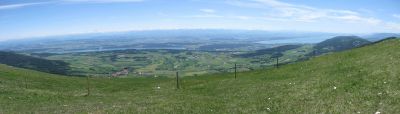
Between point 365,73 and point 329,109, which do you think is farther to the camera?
point 365,73

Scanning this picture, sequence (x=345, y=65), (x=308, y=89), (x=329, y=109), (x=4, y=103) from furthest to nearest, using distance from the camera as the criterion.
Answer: (x=345, y=65), (x=4, y=103), (x=308, y=89), (x=329, y=109)

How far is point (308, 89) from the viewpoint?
104 feet

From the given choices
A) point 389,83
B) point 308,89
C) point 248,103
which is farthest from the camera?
point 308,89

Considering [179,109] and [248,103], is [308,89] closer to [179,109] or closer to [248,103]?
[248,103]

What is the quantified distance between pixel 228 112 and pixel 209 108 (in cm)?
245

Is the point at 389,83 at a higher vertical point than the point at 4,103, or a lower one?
higher

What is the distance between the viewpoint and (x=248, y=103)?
2911 centimetres

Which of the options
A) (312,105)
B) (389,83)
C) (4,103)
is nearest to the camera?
(312,105)

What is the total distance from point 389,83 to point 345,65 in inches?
571

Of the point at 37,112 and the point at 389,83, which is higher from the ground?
the point at 389,83

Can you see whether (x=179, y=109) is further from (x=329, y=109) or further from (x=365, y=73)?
(x=365, y=73)

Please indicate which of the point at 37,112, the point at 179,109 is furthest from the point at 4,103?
the point at 179,109

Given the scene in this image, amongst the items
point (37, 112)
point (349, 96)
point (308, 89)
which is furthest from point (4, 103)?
point (349, 96)

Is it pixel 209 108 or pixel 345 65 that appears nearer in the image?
pixel 209 108
